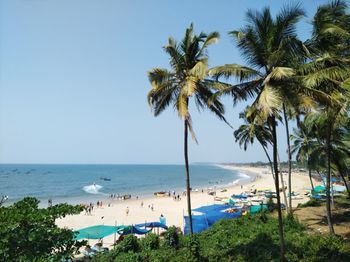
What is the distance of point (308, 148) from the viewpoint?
2800 cm

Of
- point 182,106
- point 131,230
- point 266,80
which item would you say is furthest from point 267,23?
point 131,230

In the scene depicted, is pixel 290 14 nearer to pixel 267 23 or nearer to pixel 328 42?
pixel 267 23

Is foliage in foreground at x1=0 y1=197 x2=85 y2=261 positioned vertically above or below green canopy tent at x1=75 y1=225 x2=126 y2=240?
above

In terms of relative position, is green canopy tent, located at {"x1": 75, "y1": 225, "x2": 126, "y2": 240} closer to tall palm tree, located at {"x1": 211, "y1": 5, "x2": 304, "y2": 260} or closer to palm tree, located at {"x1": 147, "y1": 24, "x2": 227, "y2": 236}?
palm tree, located at {"x1": 147, "y1": 24, "x2": 227, "y2": 236}

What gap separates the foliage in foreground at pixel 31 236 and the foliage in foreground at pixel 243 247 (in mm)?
7602

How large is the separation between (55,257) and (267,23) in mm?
9511

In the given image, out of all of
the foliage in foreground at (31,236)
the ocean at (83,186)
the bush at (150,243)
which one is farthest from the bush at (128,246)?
the ocean at (83,186)

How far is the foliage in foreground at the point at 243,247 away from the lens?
37.7 feet

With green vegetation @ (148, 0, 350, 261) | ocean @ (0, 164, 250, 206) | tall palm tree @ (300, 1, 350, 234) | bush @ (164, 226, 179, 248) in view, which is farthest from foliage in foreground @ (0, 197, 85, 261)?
ocean @ (0, 164, 250, 206)

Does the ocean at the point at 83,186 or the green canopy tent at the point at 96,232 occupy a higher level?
the green canopy tent at the point at 96,232

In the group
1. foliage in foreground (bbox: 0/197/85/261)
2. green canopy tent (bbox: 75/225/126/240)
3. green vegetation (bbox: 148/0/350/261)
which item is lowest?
green canopy tent (bbox: 75/225/126/240)

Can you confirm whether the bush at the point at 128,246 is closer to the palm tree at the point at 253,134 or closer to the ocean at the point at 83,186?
the palm tree at the point at 253,134

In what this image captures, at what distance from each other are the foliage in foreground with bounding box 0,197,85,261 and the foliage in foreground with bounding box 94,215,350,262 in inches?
299

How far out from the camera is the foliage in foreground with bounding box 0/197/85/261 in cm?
468
